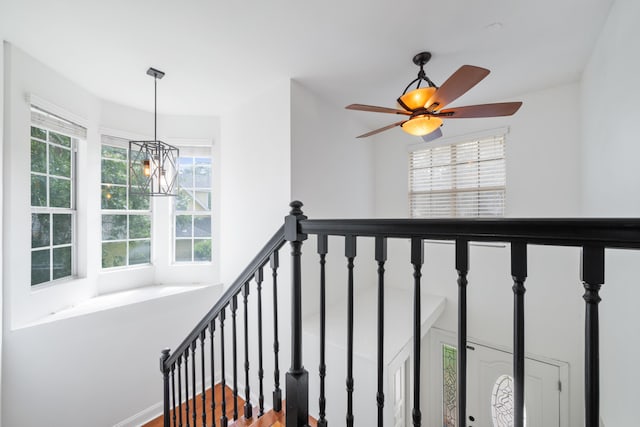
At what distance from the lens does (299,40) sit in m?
2.12

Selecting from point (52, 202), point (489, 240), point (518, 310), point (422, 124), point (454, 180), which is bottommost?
point (518, 310)

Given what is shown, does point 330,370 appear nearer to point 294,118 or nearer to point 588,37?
point 294,118

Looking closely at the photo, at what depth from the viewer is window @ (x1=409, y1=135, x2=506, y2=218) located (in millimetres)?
3293

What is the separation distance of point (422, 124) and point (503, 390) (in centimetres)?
328

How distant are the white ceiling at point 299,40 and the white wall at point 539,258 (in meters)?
0.39

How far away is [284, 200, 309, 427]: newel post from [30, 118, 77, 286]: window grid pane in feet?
8.96

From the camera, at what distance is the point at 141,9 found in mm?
1781

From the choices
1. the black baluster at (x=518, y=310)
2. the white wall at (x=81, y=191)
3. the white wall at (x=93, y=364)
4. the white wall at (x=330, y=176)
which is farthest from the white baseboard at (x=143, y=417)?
the black baluster at (x=518, y=310)

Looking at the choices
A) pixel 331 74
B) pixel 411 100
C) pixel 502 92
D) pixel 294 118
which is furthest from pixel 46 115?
pixel 502 92

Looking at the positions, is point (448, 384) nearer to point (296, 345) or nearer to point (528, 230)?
point (296, 345)

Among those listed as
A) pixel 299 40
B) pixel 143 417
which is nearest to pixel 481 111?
pixel 299 40

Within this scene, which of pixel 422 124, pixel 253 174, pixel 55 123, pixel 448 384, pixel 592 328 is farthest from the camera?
pixel 448 384

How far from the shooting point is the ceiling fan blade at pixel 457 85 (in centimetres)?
153

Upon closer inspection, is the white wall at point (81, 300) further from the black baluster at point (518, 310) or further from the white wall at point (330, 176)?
the black baluster at point (518, 310)
